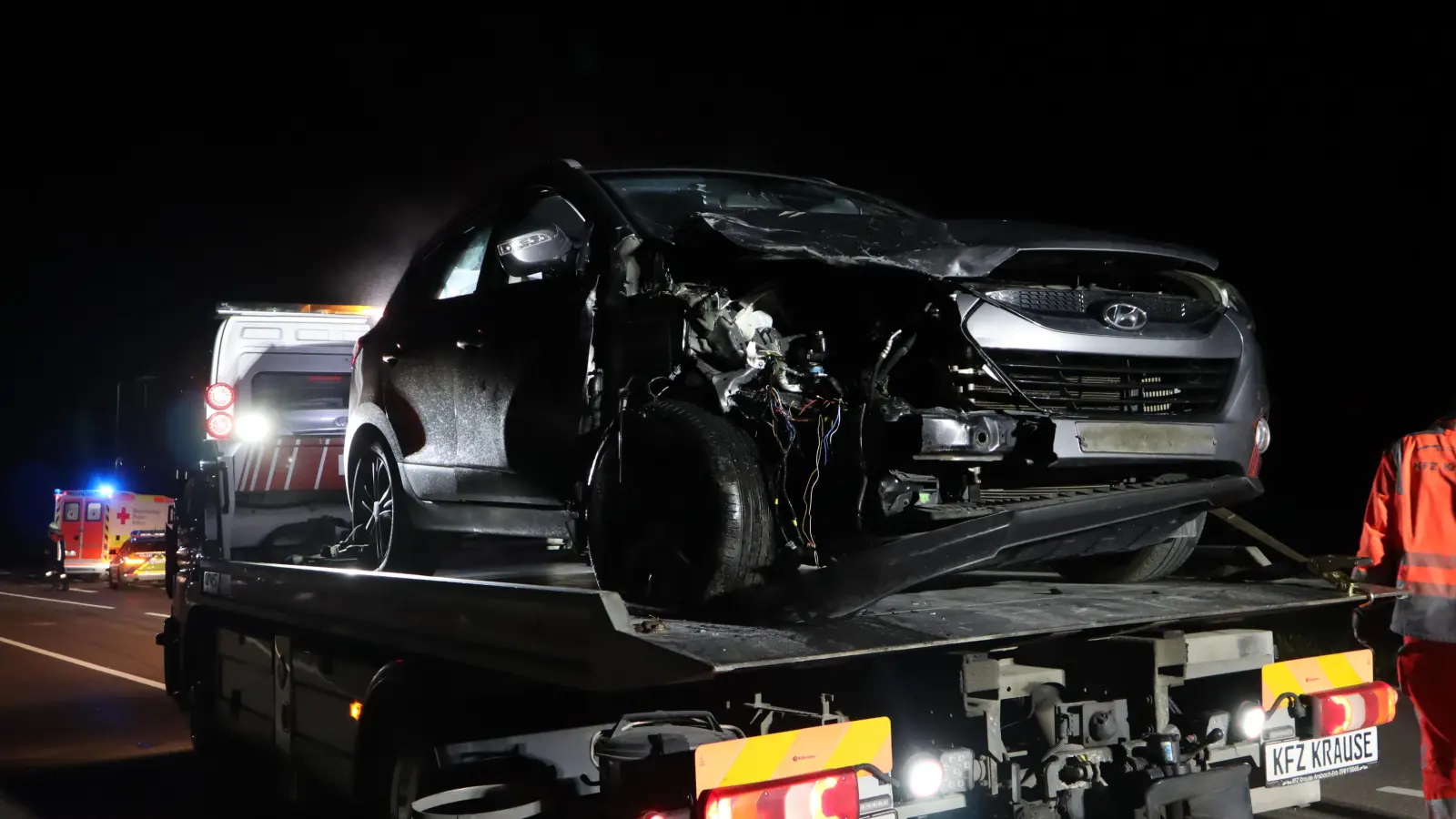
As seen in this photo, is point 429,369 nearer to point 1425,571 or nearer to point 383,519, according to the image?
point 383,519

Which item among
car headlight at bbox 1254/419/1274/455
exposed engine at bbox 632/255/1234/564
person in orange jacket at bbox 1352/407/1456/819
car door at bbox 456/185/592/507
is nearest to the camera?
exposed engine at bbox 632/255/1234/564

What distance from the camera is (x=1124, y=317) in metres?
4.13

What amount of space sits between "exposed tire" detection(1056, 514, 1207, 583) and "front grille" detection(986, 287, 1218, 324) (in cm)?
94

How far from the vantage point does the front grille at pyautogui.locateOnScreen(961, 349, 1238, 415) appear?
3.92 metres

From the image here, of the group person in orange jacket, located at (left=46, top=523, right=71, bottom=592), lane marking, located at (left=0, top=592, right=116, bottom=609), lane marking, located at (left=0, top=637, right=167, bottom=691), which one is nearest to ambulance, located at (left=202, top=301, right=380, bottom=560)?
lane marking, located at (left=0, top=637, right=167, bottom=691)

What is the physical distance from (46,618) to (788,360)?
18.0 meters

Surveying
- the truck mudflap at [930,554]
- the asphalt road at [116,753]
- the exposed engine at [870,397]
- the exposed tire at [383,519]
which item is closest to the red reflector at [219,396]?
the exposed tire at [383,519]

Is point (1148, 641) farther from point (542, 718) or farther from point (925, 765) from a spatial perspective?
point (542, 718)

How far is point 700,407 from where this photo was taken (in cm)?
413

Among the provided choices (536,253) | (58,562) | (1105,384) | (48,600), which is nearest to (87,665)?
(536,253)

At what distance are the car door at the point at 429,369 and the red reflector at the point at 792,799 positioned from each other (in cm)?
254

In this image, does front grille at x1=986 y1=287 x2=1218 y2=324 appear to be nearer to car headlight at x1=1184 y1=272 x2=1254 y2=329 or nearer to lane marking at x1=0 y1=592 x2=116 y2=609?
car headlight at x1=1184 y1=272 x2=1254 y2=329

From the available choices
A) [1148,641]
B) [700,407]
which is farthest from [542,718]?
Answer: [1148,641]

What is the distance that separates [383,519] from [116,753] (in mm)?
3460
